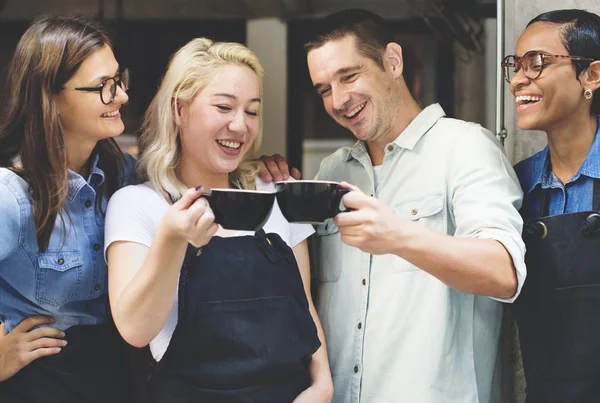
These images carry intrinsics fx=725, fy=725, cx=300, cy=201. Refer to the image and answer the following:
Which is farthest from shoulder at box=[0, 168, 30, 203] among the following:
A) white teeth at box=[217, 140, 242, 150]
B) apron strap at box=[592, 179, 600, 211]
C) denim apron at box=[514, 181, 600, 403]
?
apron strap at box=[592, 179, 600, 211]

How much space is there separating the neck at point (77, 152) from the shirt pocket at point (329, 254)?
0.66 metres

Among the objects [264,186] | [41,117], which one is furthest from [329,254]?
[41,117]

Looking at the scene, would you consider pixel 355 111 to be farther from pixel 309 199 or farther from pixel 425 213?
pixel 309 199

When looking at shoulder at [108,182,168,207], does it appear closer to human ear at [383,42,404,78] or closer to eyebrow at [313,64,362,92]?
eyebrow at [313,64,362,92]

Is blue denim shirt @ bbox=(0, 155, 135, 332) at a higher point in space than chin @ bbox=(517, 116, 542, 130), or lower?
lower

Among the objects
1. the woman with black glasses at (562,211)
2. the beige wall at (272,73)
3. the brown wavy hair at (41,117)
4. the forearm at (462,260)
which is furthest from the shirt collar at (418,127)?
the beige wall at (272,73)

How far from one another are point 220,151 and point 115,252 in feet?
1.27

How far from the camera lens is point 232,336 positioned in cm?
165

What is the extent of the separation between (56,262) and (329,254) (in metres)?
0.72

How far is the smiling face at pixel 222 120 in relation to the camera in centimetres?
183

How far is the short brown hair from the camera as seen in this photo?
199 cm

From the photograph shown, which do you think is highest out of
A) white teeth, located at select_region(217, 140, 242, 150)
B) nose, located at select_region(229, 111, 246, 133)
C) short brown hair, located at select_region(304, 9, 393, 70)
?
short brown hair, located at select_region(304, 9, 393, 70)

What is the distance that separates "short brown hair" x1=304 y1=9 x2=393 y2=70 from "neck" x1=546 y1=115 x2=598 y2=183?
52 cm

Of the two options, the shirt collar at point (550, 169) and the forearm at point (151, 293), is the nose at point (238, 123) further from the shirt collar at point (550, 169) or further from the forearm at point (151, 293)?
the shirt collar at point (550, 169)
